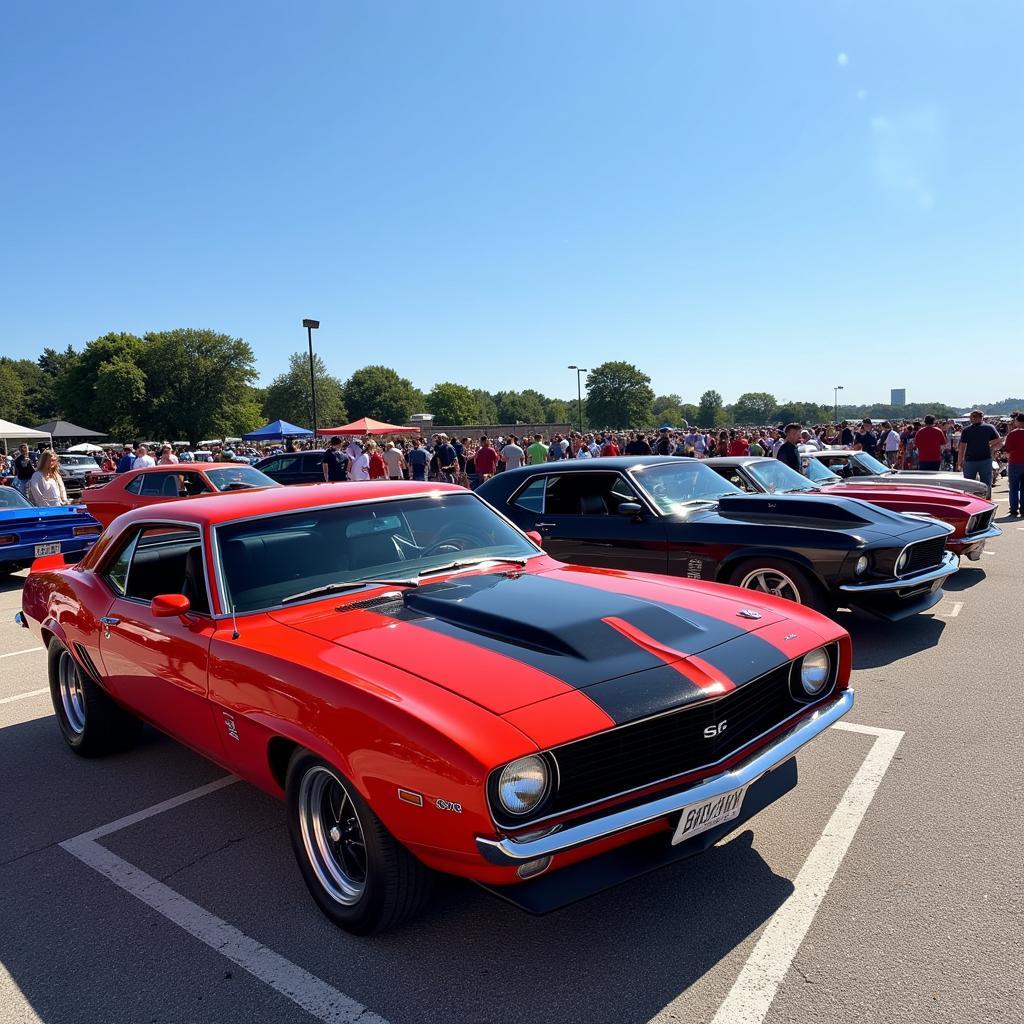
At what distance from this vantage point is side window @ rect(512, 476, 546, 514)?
763 cm

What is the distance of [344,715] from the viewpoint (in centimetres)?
251

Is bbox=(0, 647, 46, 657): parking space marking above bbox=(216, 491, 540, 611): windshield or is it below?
below

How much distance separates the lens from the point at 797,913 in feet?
8.95

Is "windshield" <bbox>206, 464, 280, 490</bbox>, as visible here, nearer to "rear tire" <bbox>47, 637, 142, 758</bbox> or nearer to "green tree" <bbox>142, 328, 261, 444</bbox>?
"rear tire" <bbox>47, 637, 142, 758</bbox>

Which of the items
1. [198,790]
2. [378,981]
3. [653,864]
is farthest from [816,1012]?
[198,790]

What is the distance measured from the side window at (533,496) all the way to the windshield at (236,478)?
221 inches

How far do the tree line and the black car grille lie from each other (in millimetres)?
66990

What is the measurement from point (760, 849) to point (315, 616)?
6.64ft

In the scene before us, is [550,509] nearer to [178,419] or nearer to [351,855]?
[351,855]

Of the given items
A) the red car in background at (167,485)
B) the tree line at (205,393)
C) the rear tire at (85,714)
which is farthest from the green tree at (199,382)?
the rear tire at (85,714)

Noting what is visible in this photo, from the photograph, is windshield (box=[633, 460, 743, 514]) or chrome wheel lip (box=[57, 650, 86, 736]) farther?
windshield (box=[633, 460, 743, 514])

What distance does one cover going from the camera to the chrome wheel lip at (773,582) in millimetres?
6227

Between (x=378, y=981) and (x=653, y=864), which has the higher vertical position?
(x=653, y=864)

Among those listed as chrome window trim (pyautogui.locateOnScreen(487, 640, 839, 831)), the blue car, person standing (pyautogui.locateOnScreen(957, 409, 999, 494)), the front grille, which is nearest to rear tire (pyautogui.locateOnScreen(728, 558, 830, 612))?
the front grille
